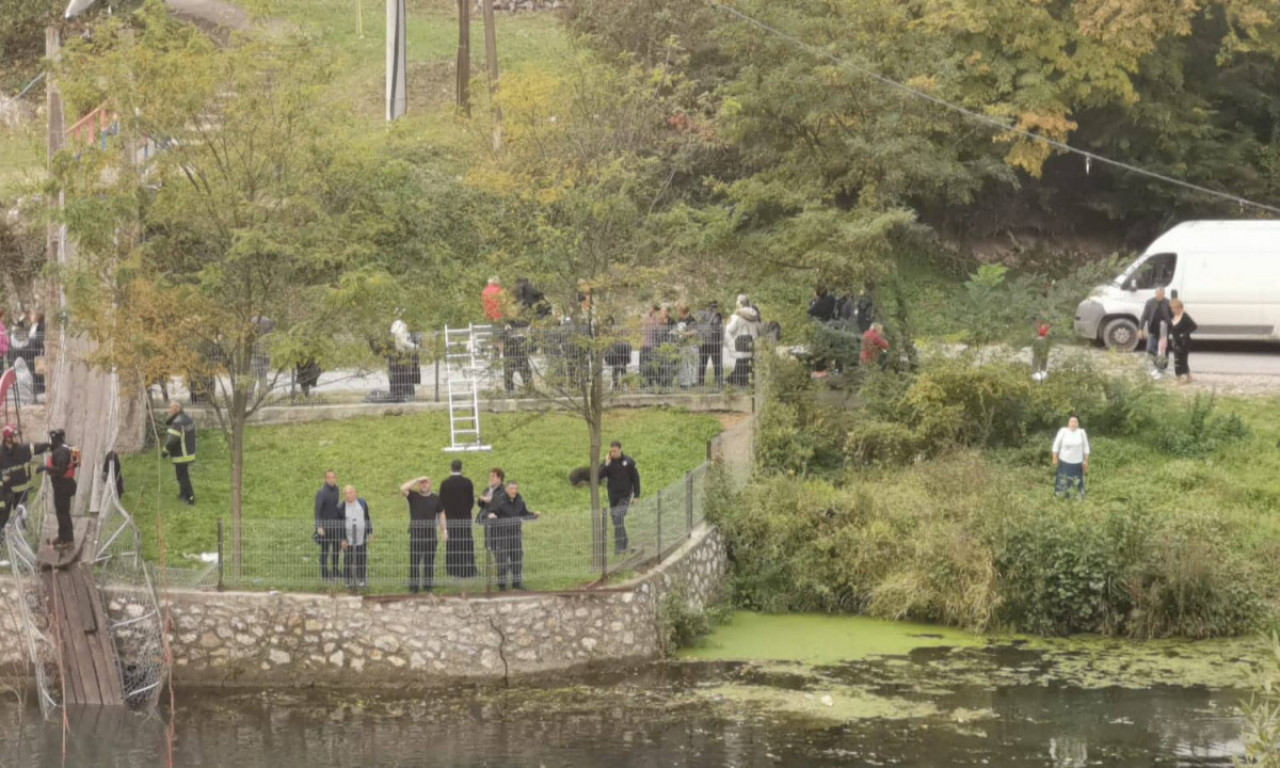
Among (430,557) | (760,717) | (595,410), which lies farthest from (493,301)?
(760,717)

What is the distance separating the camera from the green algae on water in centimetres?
2234

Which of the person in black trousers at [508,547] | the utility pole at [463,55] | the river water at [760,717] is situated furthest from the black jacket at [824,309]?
the utility pole at [463,55]

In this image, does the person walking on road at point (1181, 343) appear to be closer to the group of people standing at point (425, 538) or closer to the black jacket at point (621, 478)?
the black jacket at point (621, 478)

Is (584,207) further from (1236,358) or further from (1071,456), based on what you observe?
(1236,358)

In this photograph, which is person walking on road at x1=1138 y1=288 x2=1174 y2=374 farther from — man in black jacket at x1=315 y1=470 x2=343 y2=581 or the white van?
man in black jacket at x1=315 y1=470 x2=343 y2=581

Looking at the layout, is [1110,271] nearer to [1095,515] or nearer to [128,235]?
[1095,515]

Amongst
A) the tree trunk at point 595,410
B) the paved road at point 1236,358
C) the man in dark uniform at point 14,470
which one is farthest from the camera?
the paved road at point 1236,358

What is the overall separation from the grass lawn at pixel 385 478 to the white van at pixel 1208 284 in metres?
8.88

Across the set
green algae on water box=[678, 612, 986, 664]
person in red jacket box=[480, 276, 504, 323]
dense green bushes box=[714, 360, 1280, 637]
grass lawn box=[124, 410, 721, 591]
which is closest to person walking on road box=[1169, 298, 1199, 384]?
dense green bushes box=[714, 360, 1280, 637]

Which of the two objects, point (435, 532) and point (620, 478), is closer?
point (435, 532)

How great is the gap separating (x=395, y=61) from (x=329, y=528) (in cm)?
1352

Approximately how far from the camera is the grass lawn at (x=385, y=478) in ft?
72.5

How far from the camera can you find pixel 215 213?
22.9 m

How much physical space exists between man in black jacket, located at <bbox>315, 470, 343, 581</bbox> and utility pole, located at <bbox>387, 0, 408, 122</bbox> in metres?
12.0
